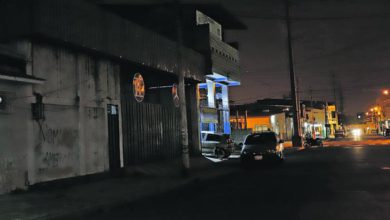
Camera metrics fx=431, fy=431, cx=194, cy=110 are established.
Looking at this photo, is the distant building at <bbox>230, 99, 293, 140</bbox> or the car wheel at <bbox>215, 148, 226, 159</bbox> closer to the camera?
the car wheel at <bbox>215, 148, 226, 159</bbox>

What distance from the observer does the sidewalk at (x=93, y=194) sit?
9.63 meters

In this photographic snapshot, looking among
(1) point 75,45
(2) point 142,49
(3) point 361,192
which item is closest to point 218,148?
(2) point 142,49

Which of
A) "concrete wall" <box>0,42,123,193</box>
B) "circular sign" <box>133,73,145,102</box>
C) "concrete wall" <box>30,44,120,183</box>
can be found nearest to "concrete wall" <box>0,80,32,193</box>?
"concrete wall" <box>0,42,123,193</box>

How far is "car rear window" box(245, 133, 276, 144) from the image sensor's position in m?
21.8

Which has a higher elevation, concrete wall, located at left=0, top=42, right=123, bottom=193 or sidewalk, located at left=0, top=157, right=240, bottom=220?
→ concrete wall, located at left=0, top=42, right=123, bottom=193

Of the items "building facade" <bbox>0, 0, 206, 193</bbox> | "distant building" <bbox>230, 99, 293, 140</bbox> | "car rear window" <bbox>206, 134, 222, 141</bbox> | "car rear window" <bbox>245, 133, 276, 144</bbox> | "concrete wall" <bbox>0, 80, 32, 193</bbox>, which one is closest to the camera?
"concrete wall" <bbox>0, 80, 32, 193</bbox>

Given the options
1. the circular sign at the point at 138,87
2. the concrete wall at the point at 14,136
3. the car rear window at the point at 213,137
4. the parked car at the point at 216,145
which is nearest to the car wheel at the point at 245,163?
the circular sign at the point at 138,87

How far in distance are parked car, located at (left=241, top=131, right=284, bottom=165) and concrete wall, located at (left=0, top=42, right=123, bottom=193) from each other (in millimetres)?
7089

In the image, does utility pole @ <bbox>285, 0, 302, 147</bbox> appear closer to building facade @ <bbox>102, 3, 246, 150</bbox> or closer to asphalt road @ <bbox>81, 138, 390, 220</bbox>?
building facade @ <bbox>102, 3, 246, 150</bbox>

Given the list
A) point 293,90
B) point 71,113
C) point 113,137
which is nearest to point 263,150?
point 113,137

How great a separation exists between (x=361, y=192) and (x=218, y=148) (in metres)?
17.0

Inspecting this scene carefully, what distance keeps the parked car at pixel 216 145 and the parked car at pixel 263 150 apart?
594cm

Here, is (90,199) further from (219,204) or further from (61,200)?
(219,204)

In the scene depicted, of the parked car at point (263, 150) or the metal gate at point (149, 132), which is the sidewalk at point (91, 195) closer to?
the metal gate at point (149, 132)
